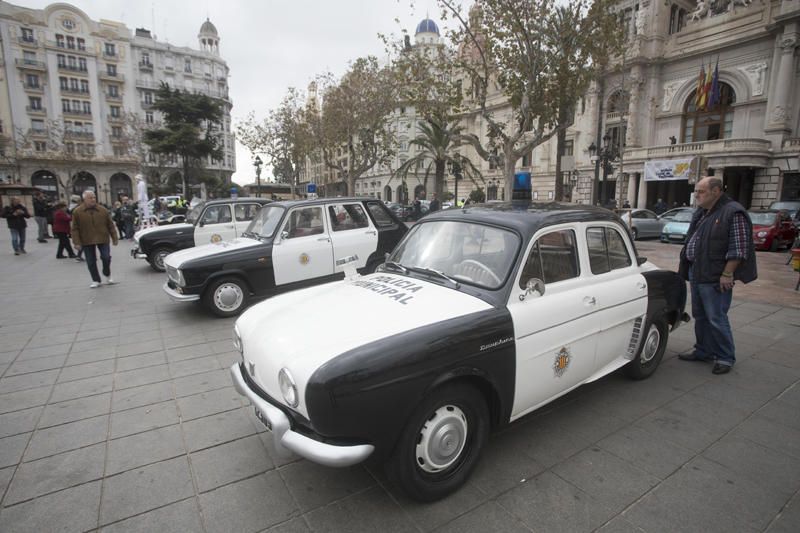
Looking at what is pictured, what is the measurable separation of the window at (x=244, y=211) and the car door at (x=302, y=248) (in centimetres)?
373

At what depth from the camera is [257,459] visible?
2971mm

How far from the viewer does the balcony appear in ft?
187

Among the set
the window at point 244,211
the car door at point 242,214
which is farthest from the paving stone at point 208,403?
the window at point 244,211

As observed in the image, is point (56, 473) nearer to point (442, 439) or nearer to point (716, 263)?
point (442, 439)

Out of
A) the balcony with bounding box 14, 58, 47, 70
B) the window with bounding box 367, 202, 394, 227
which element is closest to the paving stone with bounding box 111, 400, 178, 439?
the window with bounding box 367, 202, 394, 227

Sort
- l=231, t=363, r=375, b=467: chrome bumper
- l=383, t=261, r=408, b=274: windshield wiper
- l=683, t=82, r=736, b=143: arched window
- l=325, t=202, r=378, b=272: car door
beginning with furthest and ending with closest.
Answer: l=683, t=82, r=736, b=143: arched window → l=325, t=202, r=378, b=272: car door → l=383, t=261, r=408, b=274: windshield wiper → l=231, t=363, r=375, b=467: chrome bumper

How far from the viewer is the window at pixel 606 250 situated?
351 centimetres

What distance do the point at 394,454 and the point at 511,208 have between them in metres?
2.22

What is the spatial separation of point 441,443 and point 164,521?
5.44 ft

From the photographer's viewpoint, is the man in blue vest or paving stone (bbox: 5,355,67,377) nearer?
the man in blue vest

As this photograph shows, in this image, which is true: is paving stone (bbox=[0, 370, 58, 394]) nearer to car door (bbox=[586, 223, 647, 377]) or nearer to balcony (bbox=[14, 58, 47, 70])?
car door (bbox=[586, 223, 647, 377])

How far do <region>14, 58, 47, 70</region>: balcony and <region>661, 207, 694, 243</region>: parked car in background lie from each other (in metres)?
77.5

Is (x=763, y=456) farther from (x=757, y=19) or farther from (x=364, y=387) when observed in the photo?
(x=757, y=19)

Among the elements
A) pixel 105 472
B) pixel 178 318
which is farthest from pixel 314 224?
pixel 105 472
